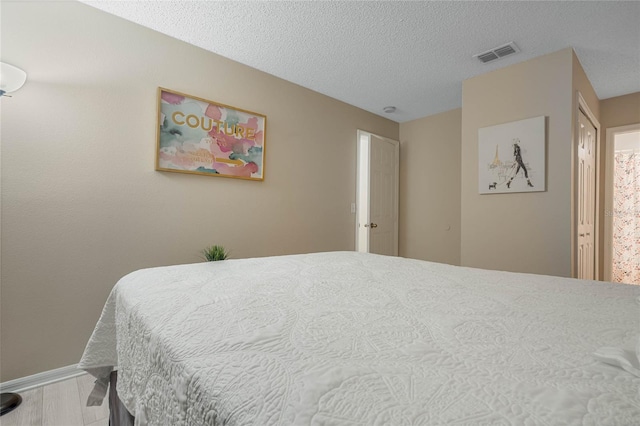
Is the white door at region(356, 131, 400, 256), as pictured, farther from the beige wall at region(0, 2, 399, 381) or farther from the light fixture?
the light fixture

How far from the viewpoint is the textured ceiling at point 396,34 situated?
2018 mm

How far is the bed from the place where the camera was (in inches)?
16.3

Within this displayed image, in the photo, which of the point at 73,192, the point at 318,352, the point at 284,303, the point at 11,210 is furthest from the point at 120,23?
the point at 318,352

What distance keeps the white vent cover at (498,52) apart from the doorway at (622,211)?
1999 mm

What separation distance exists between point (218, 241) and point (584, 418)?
2.59 m

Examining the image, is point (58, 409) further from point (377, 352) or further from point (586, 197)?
point (586, 197)

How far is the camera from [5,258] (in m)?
1.76

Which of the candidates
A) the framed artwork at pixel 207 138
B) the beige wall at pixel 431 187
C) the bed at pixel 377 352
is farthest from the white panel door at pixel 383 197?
the bed at pixel 377 352

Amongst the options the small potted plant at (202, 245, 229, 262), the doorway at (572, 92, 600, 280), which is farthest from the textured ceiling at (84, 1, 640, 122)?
the small potted plant at (202, 245, 229, 262)

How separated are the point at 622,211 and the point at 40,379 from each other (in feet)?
19.7

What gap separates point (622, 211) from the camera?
11.9 ft

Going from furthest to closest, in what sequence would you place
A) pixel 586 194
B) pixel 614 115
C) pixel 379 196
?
pixel 379 196
pixel 614 115
pixel 586 194

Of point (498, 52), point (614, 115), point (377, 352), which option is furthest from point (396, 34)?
point (614, 115)

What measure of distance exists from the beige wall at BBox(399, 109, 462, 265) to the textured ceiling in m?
0.99
